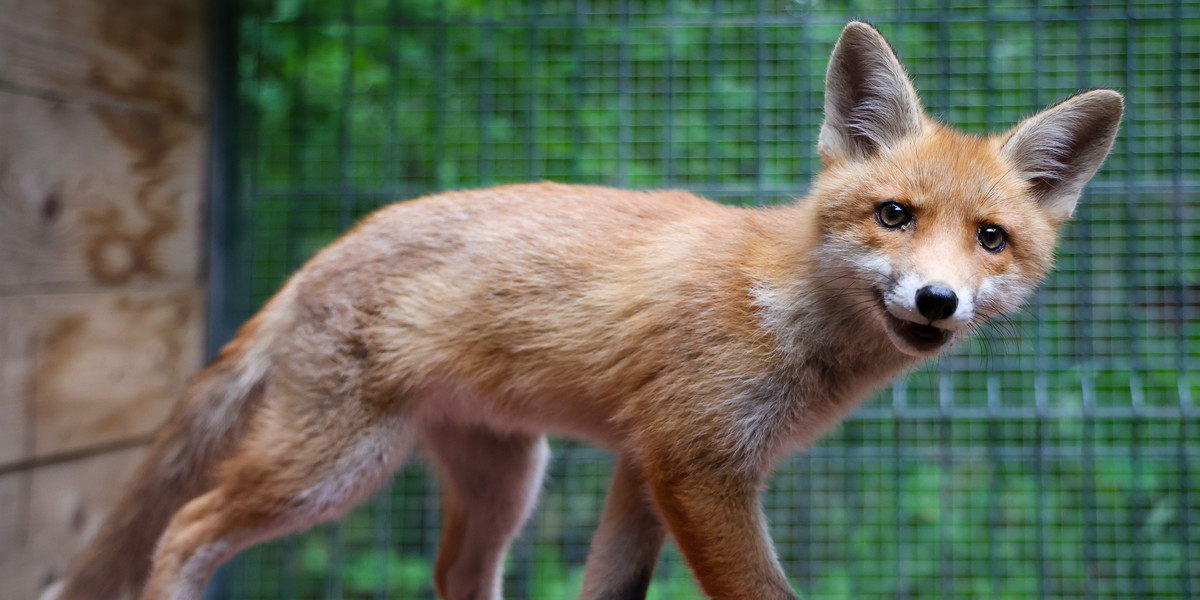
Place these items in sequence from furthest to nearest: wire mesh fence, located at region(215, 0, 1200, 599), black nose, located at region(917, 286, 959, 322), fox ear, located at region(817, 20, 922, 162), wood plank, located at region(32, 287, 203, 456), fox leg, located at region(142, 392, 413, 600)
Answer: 1. wire mesh fence, located at region(215, 0, 1200, 599)
2. wood plank, located at region(32, 287, 203, 456)
3. fox leg, located at region(142, 392, 413, 600)
4. fox ear, located at region(817, 20, 922, 162)
5. black nose, located at region(917, 286, 959, 322)

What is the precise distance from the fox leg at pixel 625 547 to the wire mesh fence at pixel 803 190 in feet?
4.33

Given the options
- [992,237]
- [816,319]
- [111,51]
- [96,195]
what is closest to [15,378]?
[96,195]

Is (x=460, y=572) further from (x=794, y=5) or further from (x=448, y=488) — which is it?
(x=794, y=5)

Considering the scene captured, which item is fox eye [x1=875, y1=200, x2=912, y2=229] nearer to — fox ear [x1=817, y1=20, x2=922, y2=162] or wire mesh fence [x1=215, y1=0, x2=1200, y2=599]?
fox ear [x1=817, y1=20, x2=922, y2=162]

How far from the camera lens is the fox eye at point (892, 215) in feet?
5.46

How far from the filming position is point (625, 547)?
2.06 m

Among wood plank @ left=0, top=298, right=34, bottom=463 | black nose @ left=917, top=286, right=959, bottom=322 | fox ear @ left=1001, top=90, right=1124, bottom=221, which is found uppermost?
fox ear @ left=1001, top=90, right=1124, bottom=221

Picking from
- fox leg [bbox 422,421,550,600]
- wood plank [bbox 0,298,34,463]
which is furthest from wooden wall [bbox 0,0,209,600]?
fox leg [bbox 422,421,550,600]

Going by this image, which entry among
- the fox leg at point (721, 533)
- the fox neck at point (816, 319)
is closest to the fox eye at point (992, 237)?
the fox neck at point (816, 319)

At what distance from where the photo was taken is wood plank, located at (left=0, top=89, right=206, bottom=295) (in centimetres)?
237

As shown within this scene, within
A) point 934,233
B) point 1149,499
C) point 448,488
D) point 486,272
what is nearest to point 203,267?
point 448,488

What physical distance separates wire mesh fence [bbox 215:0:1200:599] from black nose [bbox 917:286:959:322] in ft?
6.04

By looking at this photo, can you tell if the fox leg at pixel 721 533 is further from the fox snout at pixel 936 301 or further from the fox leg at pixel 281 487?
the fox leg at pixel 281 487

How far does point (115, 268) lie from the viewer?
9.23ft
